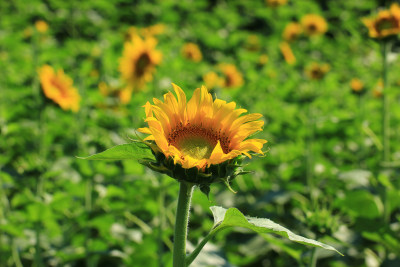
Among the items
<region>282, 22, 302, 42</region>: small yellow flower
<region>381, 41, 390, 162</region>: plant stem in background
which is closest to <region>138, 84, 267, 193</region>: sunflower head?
<region>381, 41, 390, 162</region>: plant stem in background

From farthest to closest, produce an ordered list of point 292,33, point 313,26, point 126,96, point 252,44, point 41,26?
1. point 252,44
2. point 292,33
3. point 313,26
4. point 41,26
5. point 126,96

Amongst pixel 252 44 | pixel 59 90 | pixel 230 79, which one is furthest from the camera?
pixel 252 44

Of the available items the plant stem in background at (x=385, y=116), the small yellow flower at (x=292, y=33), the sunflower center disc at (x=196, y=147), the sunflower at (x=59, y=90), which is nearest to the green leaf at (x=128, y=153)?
the sunflower center disc at (x=196, y=147)

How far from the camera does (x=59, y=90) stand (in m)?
2.44

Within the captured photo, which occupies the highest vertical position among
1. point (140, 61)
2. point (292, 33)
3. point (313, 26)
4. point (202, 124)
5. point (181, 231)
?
point (202, 124)

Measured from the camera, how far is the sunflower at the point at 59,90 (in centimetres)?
232

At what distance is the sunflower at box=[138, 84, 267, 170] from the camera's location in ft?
2.78

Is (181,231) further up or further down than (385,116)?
further up

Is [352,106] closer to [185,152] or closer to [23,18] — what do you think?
[185,152]

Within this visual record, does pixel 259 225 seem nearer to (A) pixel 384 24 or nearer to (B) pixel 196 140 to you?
(B) pixel 196 140

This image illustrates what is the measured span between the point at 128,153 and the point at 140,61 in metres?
2.30

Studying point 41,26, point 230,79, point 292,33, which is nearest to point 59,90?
point 230,79

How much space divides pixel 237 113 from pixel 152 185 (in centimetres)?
74

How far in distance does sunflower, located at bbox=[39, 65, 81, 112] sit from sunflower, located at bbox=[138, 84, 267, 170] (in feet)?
5.22
